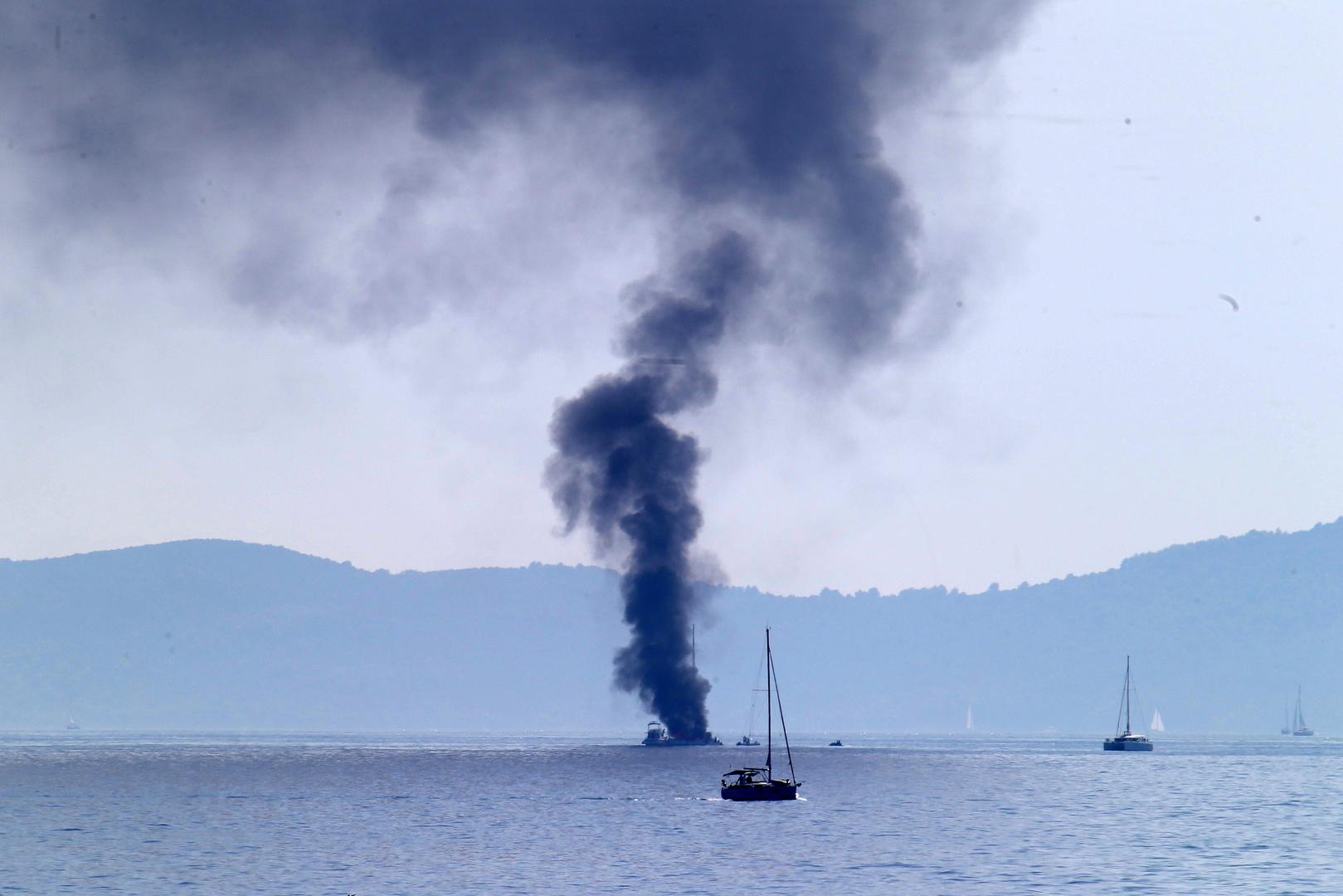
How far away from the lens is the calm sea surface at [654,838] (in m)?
85.2

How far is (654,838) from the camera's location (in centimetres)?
10869

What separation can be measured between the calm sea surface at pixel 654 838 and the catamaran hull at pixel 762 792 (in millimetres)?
1274

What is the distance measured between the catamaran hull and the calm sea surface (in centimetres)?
127

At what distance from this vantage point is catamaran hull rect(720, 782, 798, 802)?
136 m

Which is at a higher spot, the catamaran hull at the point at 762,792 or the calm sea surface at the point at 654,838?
the catamaran hull at the point at 762,792

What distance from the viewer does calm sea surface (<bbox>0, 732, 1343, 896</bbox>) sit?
85250 millimetres

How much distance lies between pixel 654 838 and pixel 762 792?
2890 centimetres

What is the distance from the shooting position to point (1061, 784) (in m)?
179

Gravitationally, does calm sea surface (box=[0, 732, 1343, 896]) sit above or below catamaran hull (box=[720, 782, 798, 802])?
below

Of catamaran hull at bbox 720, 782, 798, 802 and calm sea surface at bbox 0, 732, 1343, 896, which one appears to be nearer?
calm sea surface at bbox 0, 732, 1343, 896

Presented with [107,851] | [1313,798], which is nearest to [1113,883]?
[107,851]

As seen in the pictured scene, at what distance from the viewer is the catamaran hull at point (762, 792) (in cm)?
13562

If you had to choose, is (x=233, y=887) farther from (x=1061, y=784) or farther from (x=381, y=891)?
(x=1061, y=784)

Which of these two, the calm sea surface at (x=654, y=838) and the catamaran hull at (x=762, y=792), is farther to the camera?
the catamaran hull at (x=762, y=792)
